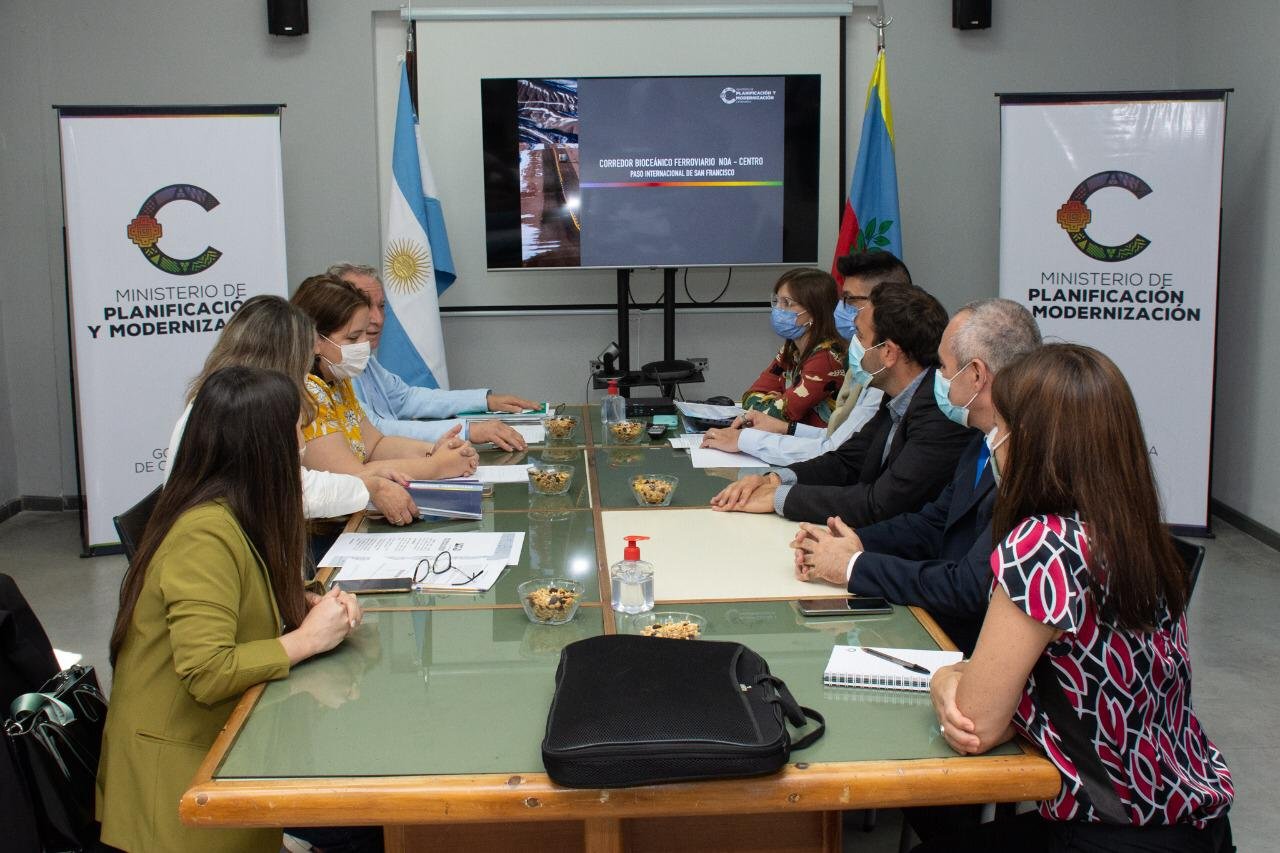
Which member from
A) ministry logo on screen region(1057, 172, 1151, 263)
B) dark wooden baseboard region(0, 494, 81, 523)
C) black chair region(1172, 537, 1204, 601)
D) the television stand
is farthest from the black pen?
dark wooden baseboard region(0, 494, 81, 523)

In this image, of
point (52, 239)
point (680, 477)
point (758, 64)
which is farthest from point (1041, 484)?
point (52, 239)

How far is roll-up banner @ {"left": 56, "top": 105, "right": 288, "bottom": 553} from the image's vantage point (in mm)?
4848

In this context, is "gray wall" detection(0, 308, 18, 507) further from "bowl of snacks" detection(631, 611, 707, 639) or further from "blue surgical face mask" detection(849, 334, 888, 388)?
"bowl of snacks" detection(631, 611, 707, 639)

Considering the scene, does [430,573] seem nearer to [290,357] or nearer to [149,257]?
[290,357]

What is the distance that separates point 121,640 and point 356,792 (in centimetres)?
64

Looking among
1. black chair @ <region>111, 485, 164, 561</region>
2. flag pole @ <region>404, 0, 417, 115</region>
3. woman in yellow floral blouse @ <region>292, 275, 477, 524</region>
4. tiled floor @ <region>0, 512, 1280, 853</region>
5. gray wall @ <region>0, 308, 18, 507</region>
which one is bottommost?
tiled floor @ <region>0, 512, 1280, 853</region>

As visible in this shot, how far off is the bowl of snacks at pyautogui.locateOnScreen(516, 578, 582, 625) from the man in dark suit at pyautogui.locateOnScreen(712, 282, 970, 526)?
34.4 inches

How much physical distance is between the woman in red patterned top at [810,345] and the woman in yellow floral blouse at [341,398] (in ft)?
4.29

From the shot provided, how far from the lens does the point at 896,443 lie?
9.23ft

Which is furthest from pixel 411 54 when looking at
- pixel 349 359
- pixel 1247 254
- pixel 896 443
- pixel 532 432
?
pixel 1247 254

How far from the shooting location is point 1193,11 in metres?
5.62

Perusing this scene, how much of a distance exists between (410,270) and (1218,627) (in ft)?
12.3

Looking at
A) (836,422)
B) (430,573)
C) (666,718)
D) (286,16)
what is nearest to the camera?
(666,718)

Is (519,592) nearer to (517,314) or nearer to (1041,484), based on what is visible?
(1041,484)
